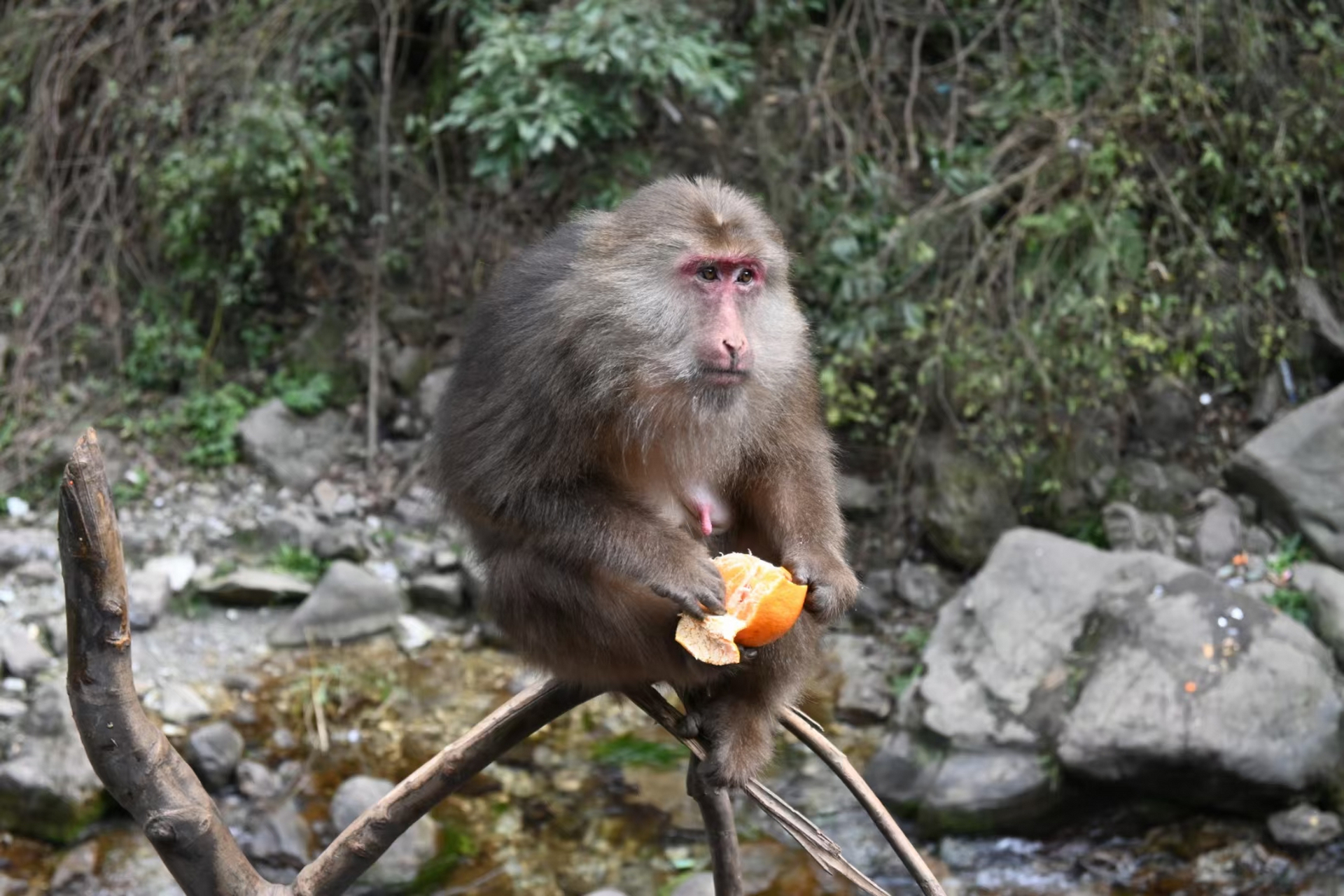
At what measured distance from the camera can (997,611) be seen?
6098 mm

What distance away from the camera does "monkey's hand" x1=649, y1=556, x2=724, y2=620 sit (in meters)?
2.98

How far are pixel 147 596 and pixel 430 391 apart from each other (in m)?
2.04

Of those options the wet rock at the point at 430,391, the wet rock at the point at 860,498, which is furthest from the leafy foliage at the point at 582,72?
the wet rock at the point at 860,498

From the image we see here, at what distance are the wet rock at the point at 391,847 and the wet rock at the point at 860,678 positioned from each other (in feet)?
6.23

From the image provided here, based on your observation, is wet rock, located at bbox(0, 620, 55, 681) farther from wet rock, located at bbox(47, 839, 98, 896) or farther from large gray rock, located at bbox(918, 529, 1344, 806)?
large gray rock, located at bbox(918, 529, 1344, 806)

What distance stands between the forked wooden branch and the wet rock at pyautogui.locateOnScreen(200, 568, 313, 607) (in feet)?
13.1

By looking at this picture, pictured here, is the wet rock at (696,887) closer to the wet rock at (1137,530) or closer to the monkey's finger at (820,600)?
the monkey's finger at (820,600)

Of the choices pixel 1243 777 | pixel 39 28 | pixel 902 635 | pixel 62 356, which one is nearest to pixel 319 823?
pixel 902 635

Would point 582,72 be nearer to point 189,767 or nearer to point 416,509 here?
point 416,509

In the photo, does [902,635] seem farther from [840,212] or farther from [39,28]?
[39,28]

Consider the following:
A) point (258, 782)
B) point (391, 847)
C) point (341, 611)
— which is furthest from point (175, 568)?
point (391, 847)

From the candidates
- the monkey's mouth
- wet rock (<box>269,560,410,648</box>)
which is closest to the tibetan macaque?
the monkey's mouth

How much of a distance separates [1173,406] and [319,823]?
15.4 ft

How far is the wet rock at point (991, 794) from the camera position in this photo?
219 inches
